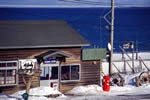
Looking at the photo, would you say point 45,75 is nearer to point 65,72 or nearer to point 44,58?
point 65,72

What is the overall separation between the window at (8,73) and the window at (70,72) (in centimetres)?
348

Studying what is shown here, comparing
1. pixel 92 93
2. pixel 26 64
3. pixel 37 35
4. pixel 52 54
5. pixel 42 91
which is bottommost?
pixel 92 93

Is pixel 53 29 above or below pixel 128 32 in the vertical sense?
below

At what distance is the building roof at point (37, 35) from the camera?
904 inches

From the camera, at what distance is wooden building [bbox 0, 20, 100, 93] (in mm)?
22719

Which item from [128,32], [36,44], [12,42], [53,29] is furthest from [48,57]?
[128,32]

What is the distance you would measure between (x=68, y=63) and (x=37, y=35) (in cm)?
314

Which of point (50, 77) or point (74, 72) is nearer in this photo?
point (50, 77)

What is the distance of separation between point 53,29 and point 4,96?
7.58 m

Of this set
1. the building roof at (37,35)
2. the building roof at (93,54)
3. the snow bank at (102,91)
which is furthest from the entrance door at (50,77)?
the building roof at (93,54)

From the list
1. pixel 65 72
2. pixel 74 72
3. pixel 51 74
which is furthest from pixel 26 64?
pixel 74 72

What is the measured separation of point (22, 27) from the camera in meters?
26.4

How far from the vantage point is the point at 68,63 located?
79.9ft

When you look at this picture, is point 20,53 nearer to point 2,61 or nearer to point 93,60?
point 2,61
